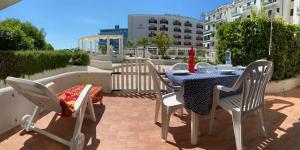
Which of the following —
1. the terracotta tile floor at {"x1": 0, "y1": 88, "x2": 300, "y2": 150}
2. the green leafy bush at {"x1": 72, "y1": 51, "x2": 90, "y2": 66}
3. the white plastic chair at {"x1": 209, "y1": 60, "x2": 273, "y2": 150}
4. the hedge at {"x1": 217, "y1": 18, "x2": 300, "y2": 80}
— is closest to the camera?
the white plastic chair at {"x1": 209, "y1": 60, "x2": 273, "y2": 150}

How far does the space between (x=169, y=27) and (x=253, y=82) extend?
68.3 meters

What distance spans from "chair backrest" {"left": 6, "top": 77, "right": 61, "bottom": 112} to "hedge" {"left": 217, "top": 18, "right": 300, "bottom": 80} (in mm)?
5413

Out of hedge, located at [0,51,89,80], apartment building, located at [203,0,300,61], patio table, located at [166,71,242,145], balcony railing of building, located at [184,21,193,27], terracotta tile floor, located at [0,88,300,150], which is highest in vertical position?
balcony railing of building, located at [184,21,193,27]

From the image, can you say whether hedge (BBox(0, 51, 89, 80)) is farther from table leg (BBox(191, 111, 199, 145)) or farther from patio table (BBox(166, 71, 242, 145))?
table leg (BBox(191, 111, 199, 145))

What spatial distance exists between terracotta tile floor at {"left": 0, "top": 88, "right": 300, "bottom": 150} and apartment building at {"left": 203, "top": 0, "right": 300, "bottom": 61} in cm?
444

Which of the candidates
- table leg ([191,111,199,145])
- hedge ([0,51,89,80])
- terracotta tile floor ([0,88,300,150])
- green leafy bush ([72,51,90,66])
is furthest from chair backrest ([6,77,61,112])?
green leafy bush ([72,51,90,66])

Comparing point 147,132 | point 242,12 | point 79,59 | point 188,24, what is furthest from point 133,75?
point 188,24

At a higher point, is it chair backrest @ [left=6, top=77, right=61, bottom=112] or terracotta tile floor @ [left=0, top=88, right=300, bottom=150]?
chair backrest @ [left=6, top=77, right=61, bottom=112]

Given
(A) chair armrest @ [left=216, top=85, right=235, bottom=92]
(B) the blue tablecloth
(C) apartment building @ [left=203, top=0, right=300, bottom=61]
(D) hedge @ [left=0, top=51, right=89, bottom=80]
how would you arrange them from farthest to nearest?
(C) apartment building @ [left=203, top=0, right=300, bottom=61], (D) hedge @ [left=0, top=51, right=89, bottom=80], (B) the blue tablecloth, (A) chair armrest @ [left=216, top=85, right=235, bottom=92]

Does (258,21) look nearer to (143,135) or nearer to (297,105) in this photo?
(297,105)

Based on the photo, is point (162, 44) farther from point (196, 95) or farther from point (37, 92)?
point (37, 92)

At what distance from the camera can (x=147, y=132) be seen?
3.82 metres

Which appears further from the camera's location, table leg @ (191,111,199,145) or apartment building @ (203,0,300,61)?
apartment building @ (203,0,300,61)

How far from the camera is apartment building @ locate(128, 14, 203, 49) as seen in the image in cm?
6700
